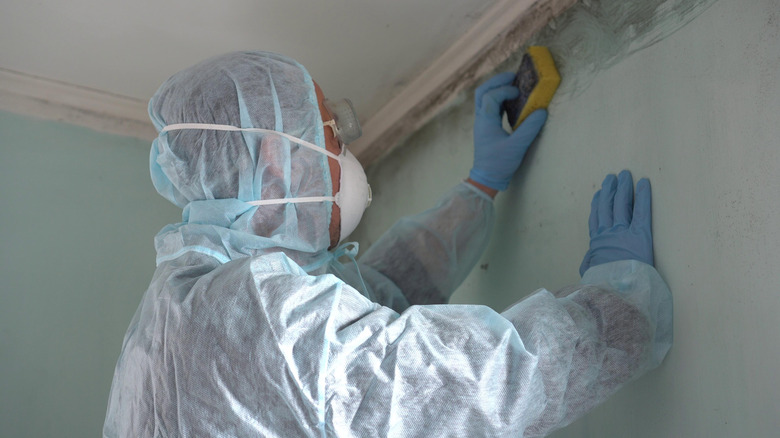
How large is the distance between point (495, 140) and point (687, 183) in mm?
534

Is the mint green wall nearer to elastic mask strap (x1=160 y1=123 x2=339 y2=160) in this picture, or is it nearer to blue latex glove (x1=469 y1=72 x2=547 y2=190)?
elastic mask strap (x1=160 y1=123 x2=339 y2=160)

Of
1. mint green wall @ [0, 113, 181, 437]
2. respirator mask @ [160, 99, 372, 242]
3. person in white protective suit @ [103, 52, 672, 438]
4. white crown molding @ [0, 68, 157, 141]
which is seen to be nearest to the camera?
person in white protective suit @ [103, 52, 672, 438]

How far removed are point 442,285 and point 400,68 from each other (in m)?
0.68

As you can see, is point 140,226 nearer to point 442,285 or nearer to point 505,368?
point 442,285

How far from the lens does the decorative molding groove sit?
65.5 inches

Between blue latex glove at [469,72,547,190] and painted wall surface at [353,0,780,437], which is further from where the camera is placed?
blue latex glove at [469,72,547,190]

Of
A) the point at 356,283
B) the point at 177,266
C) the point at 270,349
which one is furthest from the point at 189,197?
the point at 270,349

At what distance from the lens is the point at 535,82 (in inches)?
61.4

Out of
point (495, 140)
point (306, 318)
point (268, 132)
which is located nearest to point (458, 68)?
point (495, 140)

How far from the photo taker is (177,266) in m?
1.20

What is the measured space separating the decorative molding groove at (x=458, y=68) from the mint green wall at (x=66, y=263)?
0.72 meters

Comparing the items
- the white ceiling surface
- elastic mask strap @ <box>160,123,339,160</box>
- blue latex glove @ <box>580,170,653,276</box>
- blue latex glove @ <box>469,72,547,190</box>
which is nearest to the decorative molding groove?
the white ceiling surface

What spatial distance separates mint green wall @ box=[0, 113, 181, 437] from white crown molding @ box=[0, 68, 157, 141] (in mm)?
29

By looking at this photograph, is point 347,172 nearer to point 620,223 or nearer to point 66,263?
point 620,223
